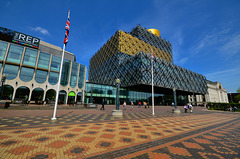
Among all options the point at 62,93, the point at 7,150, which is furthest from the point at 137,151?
the point at 62,93

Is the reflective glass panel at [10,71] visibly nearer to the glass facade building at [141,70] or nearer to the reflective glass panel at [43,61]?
the reflective glass panel at [43,61]

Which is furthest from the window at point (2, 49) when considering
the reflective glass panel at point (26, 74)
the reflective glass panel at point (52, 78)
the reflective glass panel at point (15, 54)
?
the reflective glass panel at point (52, 78)

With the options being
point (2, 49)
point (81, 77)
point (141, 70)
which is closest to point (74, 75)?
point (81, 77)

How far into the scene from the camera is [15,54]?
28062 millimetres

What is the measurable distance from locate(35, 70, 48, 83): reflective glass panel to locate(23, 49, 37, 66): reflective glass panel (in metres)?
2.78

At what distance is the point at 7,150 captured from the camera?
3.30 metres

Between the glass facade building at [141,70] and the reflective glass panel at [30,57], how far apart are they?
60.1ft

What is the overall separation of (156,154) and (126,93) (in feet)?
139

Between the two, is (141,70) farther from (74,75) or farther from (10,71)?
(10,71)

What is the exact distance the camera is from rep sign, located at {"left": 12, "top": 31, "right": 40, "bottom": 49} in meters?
30.5

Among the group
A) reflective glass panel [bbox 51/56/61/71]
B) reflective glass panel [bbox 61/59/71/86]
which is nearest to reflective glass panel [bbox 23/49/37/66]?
reflective glass panel [bbox 51/56/61/71]

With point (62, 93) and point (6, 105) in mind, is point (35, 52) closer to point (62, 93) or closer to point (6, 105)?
point (62, 93)

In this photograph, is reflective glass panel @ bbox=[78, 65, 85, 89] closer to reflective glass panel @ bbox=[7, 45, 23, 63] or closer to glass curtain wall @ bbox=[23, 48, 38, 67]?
glass curtain wall @ bbox=[23, 48, 38, 67]

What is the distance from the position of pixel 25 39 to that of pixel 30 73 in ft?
38.8
